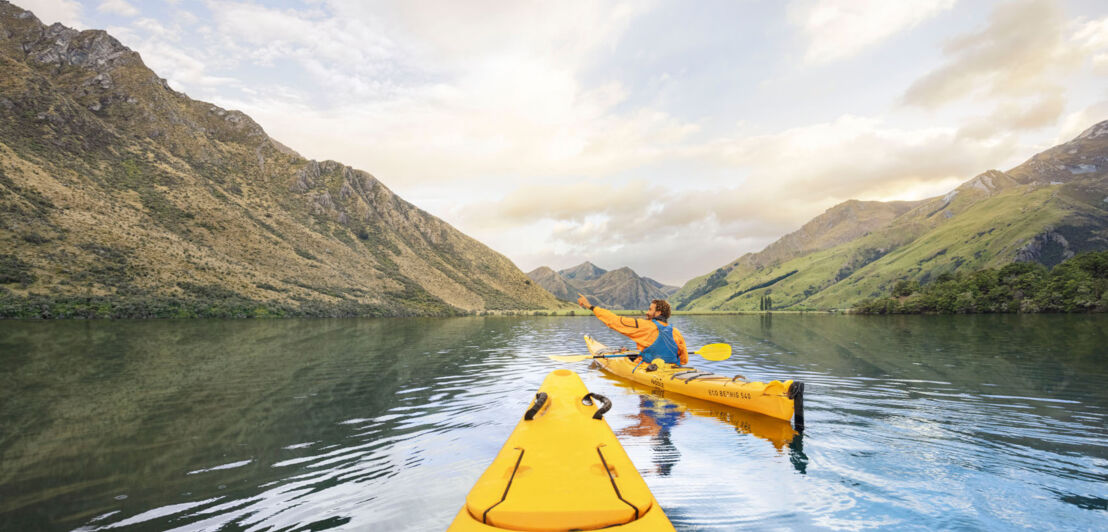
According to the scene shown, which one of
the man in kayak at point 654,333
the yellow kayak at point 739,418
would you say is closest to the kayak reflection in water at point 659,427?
the yellow kayak at point 739,418

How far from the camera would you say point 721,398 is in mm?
13492

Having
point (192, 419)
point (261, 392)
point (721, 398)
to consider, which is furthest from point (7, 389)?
point (721, 398)

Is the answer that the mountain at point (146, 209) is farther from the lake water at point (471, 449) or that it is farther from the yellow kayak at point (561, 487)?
the yellow kayak at point (561, 487)

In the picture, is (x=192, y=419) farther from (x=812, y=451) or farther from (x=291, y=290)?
(x=291, y=290)

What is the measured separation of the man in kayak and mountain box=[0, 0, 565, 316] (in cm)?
9570

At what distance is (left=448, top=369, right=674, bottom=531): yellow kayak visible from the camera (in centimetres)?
419

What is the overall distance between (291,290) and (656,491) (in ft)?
447

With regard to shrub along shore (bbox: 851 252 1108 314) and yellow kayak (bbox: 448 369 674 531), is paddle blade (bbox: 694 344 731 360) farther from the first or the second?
shrub along shore (bbox: 851 252 1108 314)

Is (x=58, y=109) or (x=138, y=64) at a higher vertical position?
(x=138, y=64)

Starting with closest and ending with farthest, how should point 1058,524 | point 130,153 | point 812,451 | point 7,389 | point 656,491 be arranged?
point 1058,524 → point 656,491 → point 812,451 → point 7,389 → point 130,153

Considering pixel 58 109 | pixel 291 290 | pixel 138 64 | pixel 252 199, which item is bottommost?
pixel 291 290

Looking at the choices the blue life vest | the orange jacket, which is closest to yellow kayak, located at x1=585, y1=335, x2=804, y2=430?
the blue life vest

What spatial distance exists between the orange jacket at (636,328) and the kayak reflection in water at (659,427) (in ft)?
7.58

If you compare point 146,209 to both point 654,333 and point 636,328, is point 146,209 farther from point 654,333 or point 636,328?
point 654,333
